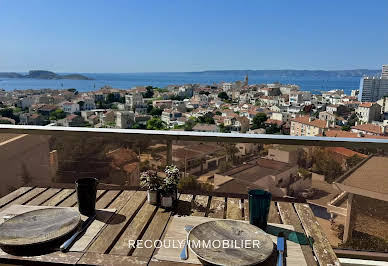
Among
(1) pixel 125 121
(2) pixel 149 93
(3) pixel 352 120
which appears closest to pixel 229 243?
(1) pixel 125 121

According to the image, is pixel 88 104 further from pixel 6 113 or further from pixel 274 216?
pixel 274 216

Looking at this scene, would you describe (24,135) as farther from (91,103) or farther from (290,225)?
(91,103)

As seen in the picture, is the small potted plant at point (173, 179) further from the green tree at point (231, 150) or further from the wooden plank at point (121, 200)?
the green tree at point (231, 150)

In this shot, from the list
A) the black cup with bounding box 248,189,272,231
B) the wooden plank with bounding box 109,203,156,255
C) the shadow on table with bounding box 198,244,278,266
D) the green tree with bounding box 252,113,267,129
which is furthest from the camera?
the green tree with bounding box 252,113,267,129

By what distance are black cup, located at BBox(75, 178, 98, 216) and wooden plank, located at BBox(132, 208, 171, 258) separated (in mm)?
265

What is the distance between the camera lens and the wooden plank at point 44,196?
4.97 feet

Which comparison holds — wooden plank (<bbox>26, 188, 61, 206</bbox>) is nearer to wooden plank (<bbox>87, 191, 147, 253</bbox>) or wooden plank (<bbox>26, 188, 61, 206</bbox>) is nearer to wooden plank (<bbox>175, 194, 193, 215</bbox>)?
wooden plank (<bbox>87, 191, 147, 253</bbox>)

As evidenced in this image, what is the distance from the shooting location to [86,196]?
1.33 m

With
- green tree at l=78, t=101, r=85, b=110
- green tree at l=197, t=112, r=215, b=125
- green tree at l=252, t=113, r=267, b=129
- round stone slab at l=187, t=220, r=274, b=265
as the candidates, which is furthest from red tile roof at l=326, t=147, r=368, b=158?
green tree at l=78, t=101, r=85, b=110

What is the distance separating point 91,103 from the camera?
18.6 metres

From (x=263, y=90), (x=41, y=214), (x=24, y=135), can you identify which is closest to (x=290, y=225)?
(x=41, y=214)

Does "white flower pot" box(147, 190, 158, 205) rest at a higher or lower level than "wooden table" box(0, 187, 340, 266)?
higher

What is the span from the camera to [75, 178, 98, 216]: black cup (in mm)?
1332

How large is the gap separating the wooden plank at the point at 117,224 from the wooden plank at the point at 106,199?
3.6 inches
